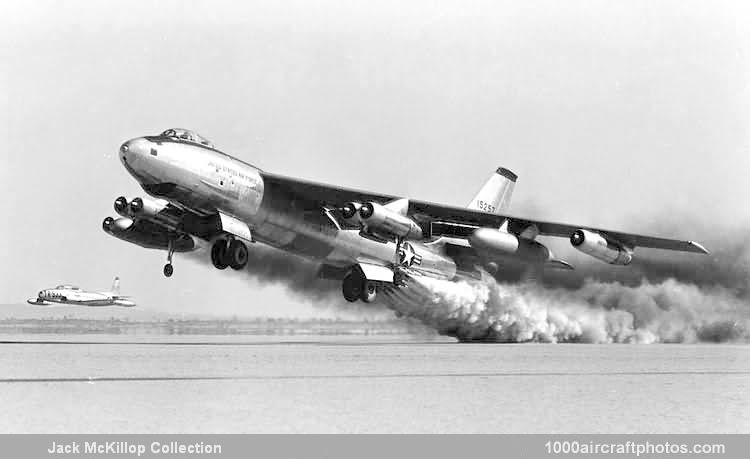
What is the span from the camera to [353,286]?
36375 millimetres

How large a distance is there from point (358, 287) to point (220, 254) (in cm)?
733

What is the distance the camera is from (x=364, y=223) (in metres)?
31.4

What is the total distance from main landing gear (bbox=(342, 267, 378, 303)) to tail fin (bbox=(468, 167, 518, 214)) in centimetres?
972

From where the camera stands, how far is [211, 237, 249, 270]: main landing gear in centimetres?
3069

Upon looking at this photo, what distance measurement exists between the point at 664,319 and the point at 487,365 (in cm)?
2127

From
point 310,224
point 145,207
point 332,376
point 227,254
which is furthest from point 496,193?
point 332,376

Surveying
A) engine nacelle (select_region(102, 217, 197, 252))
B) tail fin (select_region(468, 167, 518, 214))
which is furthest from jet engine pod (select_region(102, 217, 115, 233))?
tail fin (select_region(468, 167, 518, 214))

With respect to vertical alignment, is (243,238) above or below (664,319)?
above

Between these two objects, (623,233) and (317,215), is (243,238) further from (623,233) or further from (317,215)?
(623,233)

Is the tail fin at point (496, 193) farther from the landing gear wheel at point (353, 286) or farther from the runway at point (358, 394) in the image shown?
the runway at point (358, 394)

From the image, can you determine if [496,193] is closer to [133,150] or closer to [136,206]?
[136,206]

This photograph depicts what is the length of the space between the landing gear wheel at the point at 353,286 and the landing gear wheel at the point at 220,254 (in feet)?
22.9

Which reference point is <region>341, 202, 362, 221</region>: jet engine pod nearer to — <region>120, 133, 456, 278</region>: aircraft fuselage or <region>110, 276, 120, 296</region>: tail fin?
<region>120, 133, 456, 278</region>: aircraft fuselage
